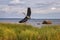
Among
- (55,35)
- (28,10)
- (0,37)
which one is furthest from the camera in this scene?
(28,10)

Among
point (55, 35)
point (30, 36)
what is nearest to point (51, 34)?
point (55, 35)

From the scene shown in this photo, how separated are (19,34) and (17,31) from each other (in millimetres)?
647

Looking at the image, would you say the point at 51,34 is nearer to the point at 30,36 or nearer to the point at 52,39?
the point at 52,39

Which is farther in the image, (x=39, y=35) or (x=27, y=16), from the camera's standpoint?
(x=27, y=16)

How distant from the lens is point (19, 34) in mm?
9391

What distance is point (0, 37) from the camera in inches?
359

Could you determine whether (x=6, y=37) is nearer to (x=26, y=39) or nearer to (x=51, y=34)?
(x=26, y=39)

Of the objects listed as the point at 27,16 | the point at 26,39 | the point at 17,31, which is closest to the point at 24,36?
the point at 26,39

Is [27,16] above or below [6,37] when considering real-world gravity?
below

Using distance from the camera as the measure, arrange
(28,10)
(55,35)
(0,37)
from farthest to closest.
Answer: (28,10) < (55,35) < (0,37)

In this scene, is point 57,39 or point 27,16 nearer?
point 57,39

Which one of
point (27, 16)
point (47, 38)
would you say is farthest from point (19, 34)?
point (27, 16)

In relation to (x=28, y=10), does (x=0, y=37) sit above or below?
above

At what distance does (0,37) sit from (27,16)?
7257 millimetres
